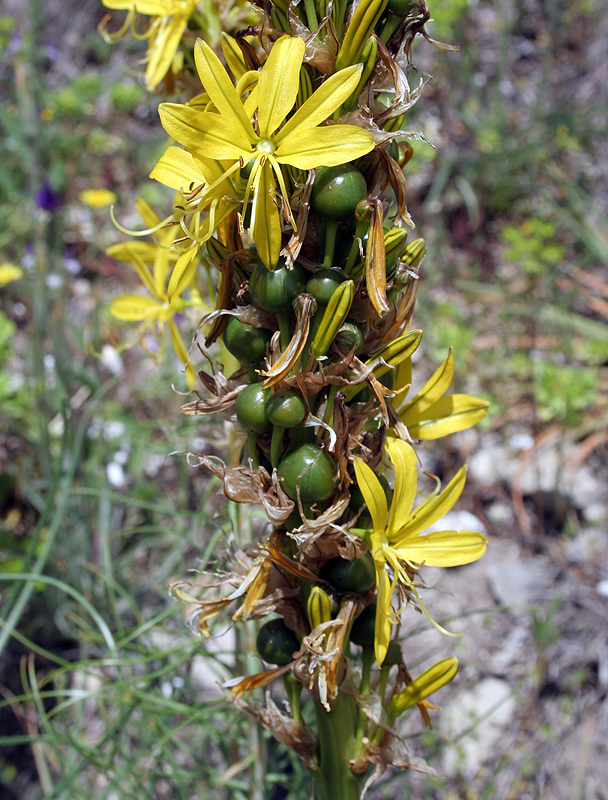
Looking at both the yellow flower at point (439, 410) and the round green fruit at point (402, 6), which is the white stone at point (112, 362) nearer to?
the yellow flower at point (439, 410)

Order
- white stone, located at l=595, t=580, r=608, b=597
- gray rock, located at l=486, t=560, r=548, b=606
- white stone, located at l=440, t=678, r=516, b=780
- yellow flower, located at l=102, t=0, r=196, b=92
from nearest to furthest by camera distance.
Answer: yellow flower, located at l=102, t=0, r=196, b=92 → white stone, located at l=440, t=678, r=516, b=780 → white stone, located at l=595, t=580, r=608, b=597 → gray rock, located at l=486, t=560, r=548, b=606

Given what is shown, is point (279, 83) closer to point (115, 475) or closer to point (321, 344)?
point (321, 344)

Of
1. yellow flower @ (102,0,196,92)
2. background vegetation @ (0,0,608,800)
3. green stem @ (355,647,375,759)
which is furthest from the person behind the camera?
background vegetation @ (0,0,608,800)

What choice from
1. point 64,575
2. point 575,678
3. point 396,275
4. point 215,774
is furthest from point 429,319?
point 396,275

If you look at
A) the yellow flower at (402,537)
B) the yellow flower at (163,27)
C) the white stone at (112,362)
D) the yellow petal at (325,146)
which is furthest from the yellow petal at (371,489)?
the white stone at (112,362)

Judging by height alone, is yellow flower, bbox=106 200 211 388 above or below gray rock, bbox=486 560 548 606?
above

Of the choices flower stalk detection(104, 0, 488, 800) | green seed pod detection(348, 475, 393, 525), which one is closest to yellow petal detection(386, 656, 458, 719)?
flower stalk detection(104, 0, 488, 800)

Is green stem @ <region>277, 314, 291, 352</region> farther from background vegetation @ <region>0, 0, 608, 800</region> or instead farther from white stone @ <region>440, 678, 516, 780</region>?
white stone @ <region>440, 678, 516, 780</region>

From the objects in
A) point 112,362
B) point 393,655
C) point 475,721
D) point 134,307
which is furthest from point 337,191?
point 112,362
